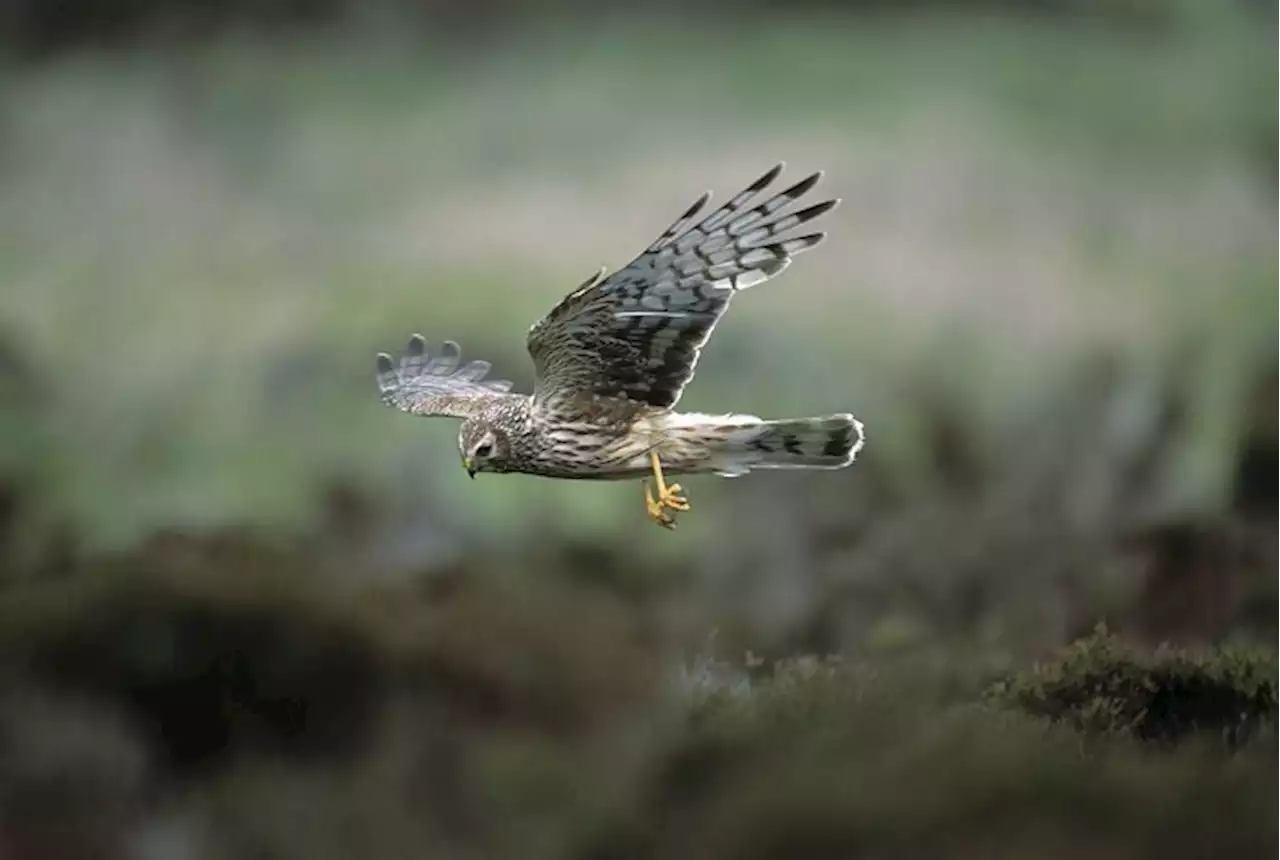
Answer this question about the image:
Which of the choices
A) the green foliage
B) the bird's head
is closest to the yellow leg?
the bird's head

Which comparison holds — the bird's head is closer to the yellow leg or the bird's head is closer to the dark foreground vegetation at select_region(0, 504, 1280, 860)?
the yellow leg

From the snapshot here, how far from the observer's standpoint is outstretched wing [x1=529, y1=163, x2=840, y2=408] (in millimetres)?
1271

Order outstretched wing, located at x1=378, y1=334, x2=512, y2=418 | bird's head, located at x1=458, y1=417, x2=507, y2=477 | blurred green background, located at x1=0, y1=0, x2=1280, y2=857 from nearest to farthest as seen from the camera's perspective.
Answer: bird's head, located at x1=458, y1=417, x2=507, y2=477, outstretched wing, located at x1=378, y1=334, x2=512, y2=418, blurred green background, located at x1=0, y1=0, x2=1280, y2=857

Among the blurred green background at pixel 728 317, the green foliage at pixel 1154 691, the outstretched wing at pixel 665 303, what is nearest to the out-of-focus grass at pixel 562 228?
the blurred green background at pixel 728 317

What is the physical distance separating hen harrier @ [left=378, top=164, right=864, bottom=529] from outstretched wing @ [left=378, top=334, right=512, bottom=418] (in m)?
0.11

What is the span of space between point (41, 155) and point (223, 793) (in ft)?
3.40

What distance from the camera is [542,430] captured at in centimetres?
140

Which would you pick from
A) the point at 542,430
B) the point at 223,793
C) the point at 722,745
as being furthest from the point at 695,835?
the point at 223,793

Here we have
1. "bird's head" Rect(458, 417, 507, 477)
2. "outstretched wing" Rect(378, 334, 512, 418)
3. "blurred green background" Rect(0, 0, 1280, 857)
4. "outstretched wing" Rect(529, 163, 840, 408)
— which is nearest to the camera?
"outstretched wing" Rect(529, 163, 840, 408)

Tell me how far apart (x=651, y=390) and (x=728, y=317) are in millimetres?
455

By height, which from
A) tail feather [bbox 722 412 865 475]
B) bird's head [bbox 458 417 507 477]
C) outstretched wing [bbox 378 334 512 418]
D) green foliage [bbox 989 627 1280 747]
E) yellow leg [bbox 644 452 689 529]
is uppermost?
outstretched wing [bbox 378 334 512 418]

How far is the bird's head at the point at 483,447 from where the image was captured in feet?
4.61

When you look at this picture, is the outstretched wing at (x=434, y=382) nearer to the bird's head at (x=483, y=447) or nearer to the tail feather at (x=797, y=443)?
the bird's head at (x=483, y=447)

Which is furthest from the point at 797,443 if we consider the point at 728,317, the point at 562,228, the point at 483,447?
the point at 562,228
